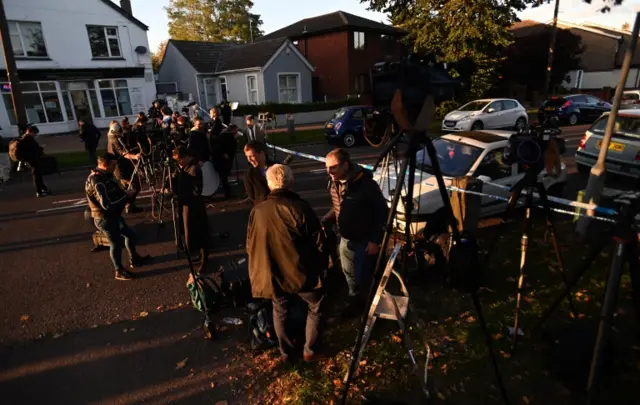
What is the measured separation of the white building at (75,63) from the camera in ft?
68.2

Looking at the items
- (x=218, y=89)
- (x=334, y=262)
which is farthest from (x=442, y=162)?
(x=218, y=89)

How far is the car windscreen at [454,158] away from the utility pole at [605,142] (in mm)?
1779

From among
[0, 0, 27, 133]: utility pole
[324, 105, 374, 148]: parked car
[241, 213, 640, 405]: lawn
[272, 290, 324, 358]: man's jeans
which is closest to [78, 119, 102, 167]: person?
[0, 0, 27, 133]: utility pole

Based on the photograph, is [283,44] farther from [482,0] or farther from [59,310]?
[59,310]

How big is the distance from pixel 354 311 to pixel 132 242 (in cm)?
370

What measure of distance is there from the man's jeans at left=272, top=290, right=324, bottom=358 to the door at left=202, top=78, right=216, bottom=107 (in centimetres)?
2796

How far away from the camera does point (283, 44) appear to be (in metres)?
25.5

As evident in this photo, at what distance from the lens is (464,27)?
20.8 metres

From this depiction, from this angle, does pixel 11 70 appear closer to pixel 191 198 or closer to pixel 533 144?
pixel 191 198

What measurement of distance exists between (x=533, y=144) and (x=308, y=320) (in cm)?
258

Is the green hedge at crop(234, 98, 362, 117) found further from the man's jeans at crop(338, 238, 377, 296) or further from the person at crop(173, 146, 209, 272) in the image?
the man's jeans at crop(338, 238, 377, 296)

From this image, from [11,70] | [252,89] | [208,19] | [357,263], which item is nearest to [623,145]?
[357,263]

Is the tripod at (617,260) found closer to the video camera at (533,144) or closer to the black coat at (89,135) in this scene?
the video camera at (533,144)

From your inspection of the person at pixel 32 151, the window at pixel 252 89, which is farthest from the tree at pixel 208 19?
the person at pixel 32 151
